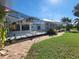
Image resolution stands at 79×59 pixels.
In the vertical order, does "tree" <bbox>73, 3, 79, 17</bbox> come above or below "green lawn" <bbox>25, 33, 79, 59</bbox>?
above

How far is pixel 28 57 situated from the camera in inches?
445

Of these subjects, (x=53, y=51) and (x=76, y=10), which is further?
(x=76, y=10)

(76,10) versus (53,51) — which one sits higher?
(76,10)

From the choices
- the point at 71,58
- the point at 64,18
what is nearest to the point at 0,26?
the point at 71,58

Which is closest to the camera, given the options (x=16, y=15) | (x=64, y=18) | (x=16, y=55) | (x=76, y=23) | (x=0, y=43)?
(x=16, y=55)

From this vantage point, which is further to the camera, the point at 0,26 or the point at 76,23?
the point at 76,23

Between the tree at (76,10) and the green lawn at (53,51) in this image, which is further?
the tree at (76,10)

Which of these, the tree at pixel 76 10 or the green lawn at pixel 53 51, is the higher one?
the tree at pixel 76 10

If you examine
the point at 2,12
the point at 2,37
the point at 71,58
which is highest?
the point at 2,12

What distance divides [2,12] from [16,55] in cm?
300

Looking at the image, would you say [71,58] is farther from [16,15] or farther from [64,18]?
[64,18]

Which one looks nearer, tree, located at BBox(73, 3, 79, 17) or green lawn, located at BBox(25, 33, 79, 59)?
green lawn, located at BBox(25, 33, 79, 59)

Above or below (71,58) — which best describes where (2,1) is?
above

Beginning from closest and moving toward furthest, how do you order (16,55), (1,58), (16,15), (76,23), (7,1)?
(1,58), (16,55), (7,1), (16,15), (76,23)
